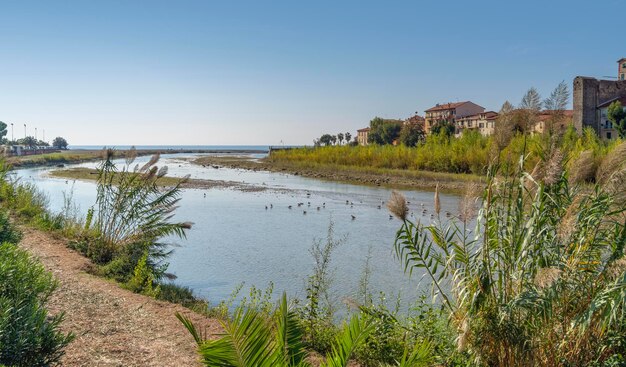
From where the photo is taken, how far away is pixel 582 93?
54.9 metres

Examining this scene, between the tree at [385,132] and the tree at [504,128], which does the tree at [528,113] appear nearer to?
the tree at [504,128]

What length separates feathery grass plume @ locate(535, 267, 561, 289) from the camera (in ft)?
11.8

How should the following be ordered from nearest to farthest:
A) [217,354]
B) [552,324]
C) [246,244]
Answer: [217,354] < [552,324] < [246,244]

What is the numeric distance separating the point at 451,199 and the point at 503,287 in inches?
964

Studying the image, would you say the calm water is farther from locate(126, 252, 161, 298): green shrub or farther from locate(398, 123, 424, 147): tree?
locate(398, 123, 424, 147): tree

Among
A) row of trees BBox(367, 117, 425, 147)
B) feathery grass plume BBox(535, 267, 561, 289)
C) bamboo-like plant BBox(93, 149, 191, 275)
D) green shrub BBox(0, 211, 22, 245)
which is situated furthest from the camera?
row of trees BBox(367, 117, 425, 147)

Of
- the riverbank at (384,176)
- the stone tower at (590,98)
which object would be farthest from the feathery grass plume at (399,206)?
the stone tower at (590,98)

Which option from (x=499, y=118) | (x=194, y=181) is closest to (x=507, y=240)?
(x=499, y=118)

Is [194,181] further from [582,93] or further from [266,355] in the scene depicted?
[582,93]

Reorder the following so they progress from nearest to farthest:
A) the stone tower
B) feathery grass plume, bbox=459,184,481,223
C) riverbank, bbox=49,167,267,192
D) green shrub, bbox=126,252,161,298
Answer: feathery grass plume, bbox=459,184,481,223 → green shrub, bbox=126,252,161,298 → riverbank, bbox=49,167,267,192 → the stone tower

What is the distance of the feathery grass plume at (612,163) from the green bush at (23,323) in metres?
4.50

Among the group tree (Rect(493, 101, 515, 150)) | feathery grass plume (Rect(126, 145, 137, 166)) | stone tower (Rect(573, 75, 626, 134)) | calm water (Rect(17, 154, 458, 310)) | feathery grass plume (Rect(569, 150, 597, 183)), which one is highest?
stone tower (Rect(573, 75, 626, 134))

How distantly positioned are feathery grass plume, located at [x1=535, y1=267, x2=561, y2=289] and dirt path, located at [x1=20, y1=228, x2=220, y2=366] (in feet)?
11.1

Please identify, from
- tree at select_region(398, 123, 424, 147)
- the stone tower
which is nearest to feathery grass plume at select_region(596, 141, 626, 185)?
the stone tower
